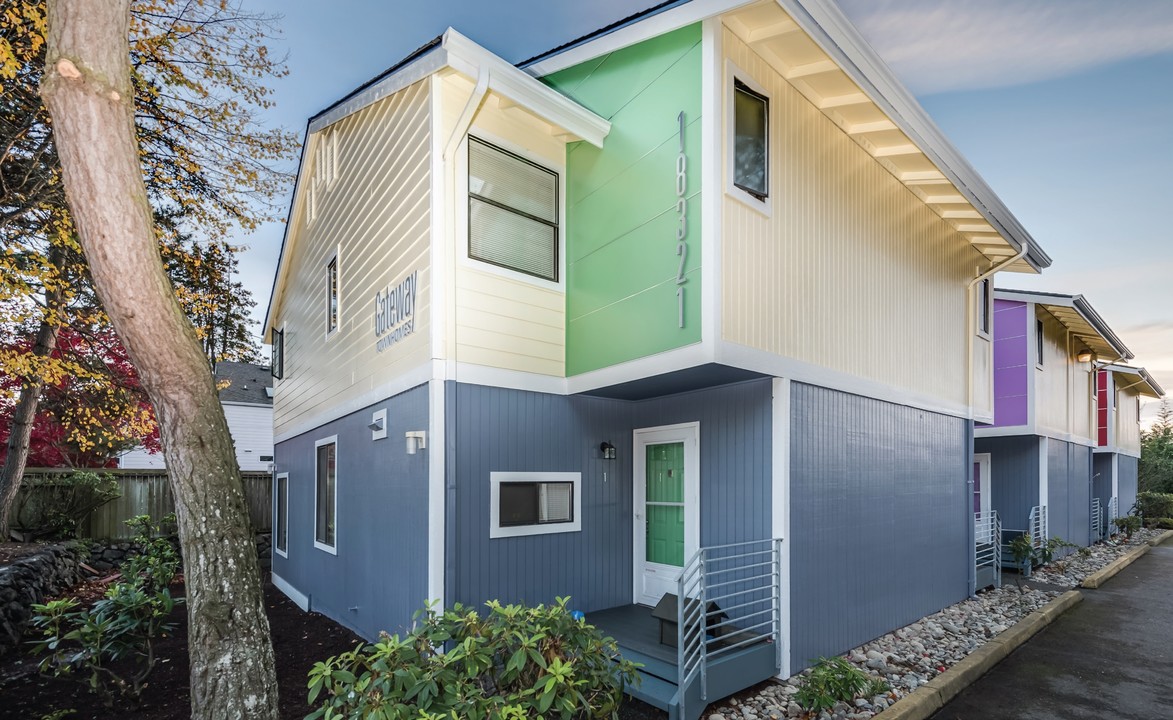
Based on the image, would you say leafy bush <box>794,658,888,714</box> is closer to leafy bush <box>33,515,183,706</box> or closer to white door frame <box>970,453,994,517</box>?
leafy bush <box>33,515,183,706</box>

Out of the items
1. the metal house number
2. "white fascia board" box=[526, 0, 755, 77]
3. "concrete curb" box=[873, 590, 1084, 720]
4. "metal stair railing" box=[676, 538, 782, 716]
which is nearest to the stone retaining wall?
"metal stair railing" box=[676, 538, 782, 716]

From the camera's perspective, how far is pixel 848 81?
5.79 meters

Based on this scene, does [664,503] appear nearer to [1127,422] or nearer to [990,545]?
[990,545]

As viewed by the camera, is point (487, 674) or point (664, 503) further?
point (664, 503)

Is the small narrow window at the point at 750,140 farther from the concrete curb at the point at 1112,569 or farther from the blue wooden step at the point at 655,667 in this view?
the concrete curb at the point at 1112,569

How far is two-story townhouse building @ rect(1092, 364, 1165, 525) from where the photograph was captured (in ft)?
53.7

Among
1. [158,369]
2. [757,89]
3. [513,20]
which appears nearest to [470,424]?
[158,369]

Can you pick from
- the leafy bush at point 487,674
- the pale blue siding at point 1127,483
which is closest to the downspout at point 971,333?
the leafy bush at point 487,674

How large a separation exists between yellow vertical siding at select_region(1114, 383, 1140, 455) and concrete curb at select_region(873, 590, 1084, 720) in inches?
566

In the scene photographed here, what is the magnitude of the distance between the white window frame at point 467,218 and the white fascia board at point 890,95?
2611 millimetres

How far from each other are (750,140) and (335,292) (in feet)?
18.6

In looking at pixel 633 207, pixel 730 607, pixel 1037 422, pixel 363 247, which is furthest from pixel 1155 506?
pixel 363 247

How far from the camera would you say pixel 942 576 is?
8078mm

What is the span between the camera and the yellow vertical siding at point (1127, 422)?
1862 cm
